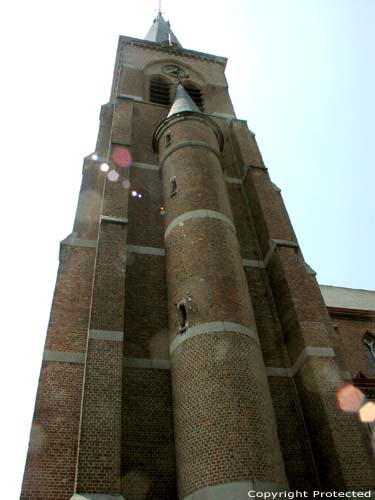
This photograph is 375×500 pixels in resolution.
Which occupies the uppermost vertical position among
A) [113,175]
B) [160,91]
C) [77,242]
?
[160,91]

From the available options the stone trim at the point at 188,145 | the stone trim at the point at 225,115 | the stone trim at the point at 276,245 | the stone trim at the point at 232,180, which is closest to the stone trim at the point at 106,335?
the stone trim at the point at 276,245

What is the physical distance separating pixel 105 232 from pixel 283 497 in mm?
9329

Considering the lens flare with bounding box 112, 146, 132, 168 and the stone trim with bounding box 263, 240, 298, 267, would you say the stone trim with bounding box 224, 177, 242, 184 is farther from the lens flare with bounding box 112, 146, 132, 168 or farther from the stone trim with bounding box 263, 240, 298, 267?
the stone trim with bounding box 263, 240, 298, 267

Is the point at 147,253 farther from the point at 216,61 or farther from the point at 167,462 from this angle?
the point at 216,61

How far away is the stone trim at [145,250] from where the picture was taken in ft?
54.0

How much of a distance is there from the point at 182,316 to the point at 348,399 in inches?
210

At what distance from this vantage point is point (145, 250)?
1658 centimetres

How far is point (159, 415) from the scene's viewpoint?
41.3 ft

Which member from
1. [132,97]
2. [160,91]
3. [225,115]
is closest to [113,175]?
[132,97]

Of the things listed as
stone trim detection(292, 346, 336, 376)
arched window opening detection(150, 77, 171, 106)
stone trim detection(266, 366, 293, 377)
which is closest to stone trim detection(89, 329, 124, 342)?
stone trim detection(266, 366, 293, 377)

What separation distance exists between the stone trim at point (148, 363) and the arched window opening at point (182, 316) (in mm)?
1150

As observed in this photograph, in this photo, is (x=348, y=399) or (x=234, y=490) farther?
(x=348, y=399)

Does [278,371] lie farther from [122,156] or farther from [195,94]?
[195,94]

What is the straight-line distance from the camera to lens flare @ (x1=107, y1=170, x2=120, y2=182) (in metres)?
17.4
